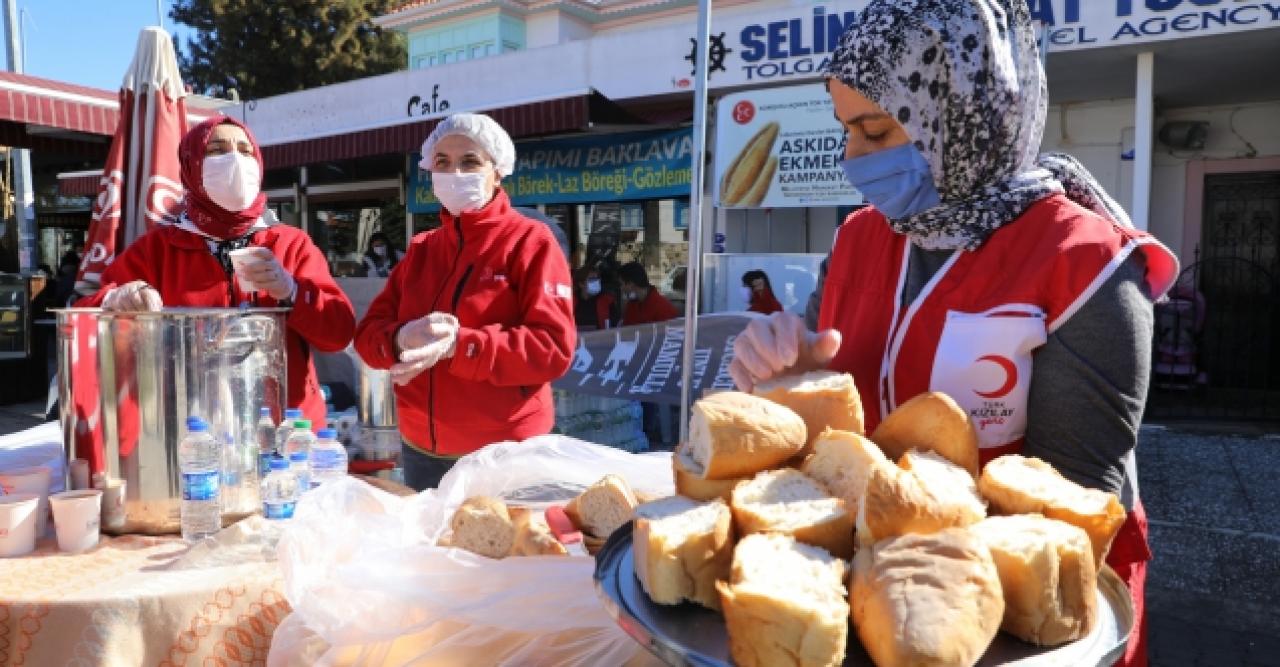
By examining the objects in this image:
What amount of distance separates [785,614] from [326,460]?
160 centimetres

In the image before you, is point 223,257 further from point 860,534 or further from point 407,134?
point 407,134

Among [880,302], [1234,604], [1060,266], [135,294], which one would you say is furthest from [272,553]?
[1234,604]

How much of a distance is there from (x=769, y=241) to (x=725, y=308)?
298 centimetres

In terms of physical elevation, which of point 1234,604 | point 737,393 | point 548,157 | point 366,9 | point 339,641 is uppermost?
point 366,9

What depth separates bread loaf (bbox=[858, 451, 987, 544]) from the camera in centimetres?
104

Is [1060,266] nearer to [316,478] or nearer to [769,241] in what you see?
[316,478]

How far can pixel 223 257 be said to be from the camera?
271cm

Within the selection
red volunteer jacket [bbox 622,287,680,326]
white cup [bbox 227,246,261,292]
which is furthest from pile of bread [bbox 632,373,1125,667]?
red volunteer jacket [bbox 622,287,680,326]

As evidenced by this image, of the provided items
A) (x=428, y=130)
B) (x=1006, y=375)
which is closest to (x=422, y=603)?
(x=1006, y=375)

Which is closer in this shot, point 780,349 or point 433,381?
point 780,349

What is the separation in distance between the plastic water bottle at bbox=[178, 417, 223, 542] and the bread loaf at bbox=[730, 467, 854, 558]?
1.20m

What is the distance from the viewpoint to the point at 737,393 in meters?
1.37

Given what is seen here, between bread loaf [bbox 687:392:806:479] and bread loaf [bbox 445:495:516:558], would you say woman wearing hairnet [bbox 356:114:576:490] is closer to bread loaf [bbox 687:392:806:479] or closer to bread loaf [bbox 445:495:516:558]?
bread loaf [bbox 445:495:516:558]

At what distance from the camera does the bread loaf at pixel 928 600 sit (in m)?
0.87
